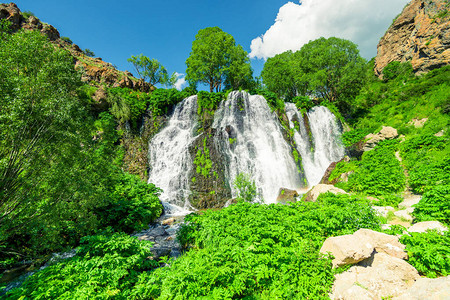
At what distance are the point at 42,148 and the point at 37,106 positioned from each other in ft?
4.79

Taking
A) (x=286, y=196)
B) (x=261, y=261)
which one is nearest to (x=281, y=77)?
(x=286, y=196)

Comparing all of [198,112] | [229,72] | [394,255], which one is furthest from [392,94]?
[394,255]

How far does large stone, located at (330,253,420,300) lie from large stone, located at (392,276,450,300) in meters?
0.40

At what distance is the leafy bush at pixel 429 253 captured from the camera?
3709 millimetres

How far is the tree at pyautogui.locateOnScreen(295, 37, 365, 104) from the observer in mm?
27562

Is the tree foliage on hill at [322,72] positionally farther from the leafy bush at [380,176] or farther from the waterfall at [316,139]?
the leafy bush at [380,176]

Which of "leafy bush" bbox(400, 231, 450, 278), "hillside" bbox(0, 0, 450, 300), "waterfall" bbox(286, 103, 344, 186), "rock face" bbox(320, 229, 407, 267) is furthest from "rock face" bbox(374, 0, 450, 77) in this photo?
"rock face" bbox(320, 229, 407, 267)

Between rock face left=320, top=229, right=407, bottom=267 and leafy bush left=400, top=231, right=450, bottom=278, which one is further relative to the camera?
rock face left=320, top=229, right=407, bottom=267

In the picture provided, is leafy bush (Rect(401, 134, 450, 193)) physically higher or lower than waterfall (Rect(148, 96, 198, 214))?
lower

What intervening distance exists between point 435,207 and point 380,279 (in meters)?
4.55

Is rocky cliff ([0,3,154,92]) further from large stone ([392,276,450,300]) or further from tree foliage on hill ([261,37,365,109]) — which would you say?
large stone ([392,276,450,300])

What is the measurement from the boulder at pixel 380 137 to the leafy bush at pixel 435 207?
1198cm

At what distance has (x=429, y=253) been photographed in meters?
3.87

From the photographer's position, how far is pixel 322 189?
11.3m
